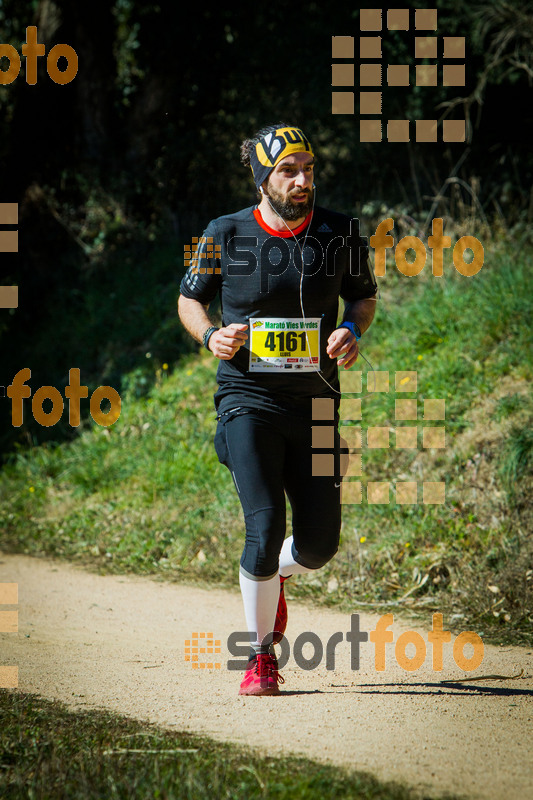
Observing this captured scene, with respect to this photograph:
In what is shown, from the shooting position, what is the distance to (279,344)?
4.30 metres

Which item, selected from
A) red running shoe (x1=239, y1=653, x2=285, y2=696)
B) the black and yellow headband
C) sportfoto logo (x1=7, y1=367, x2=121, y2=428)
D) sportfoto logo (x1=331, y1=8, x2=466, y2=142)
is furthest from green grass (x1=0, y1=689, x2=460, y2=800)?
sportfoto logo (x1=331, y1=8, x2=466, y2=142)

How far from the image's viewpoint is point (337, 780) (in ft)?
10.2

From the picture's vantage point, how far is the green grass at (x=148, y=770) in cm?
302

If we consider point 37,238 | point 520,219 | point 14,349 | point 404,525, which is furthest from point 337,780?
point 37,238

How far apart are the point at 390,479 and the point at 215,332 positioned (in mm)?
3557

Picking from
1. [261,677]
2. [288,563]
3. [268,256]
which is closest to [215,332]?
[268,256]

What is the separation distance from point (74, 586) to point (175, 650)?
1.90 meters

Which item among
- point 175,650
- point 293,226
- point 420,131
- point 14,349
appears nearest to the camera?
point 293,226

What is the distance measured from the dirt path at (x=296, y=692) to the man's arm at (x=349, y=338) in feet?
5.27

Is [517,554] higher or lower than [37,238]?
lower

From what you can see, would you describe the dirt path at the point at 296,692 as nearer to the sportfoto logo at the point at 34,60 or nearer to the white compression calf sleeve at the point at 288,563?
the white compression calf sleeve at the point at 288,563

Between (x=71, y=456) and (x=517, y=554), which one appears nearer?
(x=517, y=554)

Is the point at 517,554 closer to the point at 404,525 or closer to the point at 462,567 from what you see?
the point at 462,567

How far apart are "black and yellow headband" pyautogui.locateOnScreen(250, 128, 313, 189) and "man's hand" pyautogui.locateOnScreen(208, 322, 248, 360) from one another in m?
0.81
